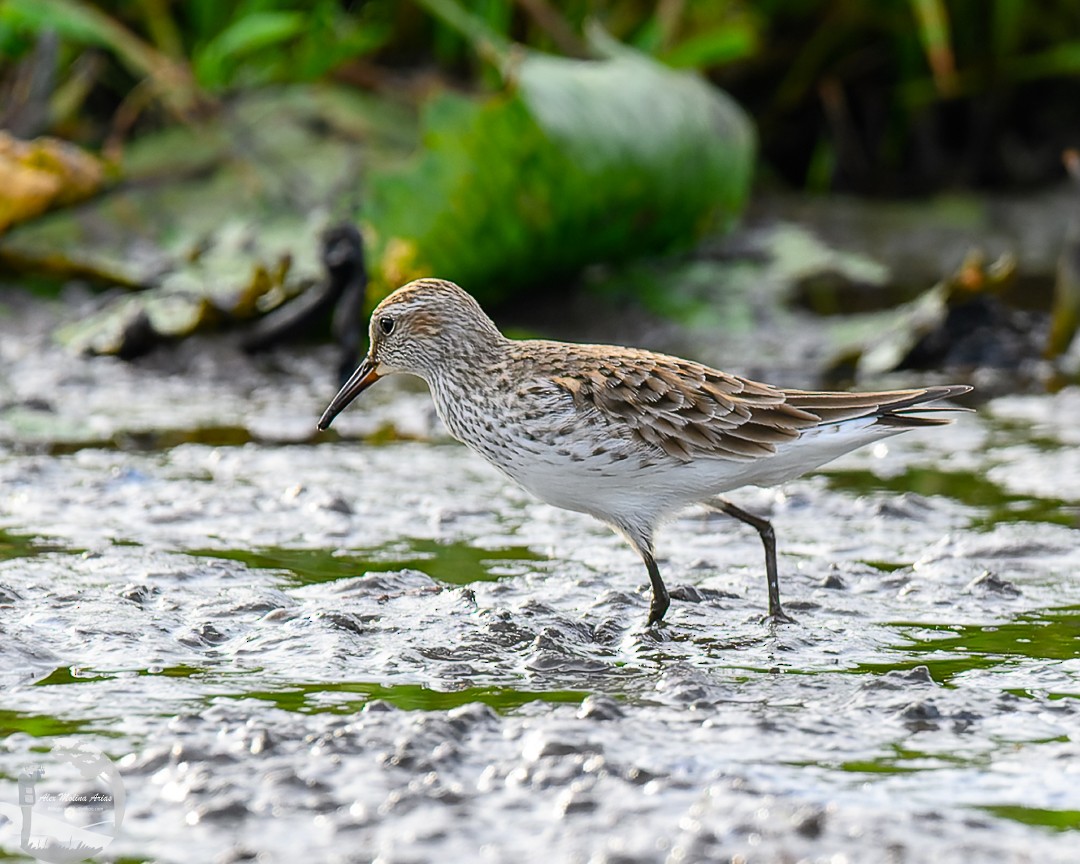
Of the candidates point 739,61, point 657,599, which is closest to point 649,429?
point 657,599

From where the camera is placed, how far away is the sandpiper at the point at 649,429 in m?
4.66

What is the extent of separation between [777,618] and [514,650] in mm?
794

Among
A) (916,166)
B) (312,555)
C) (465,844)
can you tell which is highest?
(916,166)

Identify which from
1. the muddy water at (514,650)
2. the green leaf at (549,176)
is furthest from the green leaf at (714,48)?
the muddy water at (514,650)

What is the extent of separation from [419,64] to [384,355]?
4672 mm

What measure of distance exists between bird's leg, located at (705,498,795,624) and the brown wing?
29 centimetres

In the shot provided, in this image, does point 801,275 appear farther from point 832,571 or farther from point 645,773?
point 645,773

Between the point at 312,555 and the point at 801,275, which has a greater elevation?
the point at 801,275

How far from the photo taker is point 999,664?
419cm

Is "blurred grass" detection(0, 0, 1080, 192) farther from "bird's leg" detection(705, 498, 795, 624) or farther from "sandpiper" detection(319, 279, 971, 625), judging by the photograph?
"bird's leg" detection(705, 498, 795, 624)

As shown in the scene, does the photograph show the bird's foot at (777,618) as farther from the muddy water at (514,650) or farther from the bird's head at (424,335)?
the bird's head at (424,335)

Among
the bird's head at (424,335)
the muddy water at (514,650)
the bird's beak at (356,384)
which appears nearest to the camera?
the muddy water at (514,650)

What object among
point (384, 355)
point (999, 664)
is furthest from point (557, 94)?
point (999, 664)

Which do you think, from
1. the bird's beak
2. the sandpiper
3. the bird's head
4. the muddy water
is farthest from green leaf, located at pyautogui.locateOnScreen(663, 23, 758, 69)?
the sandpiper
